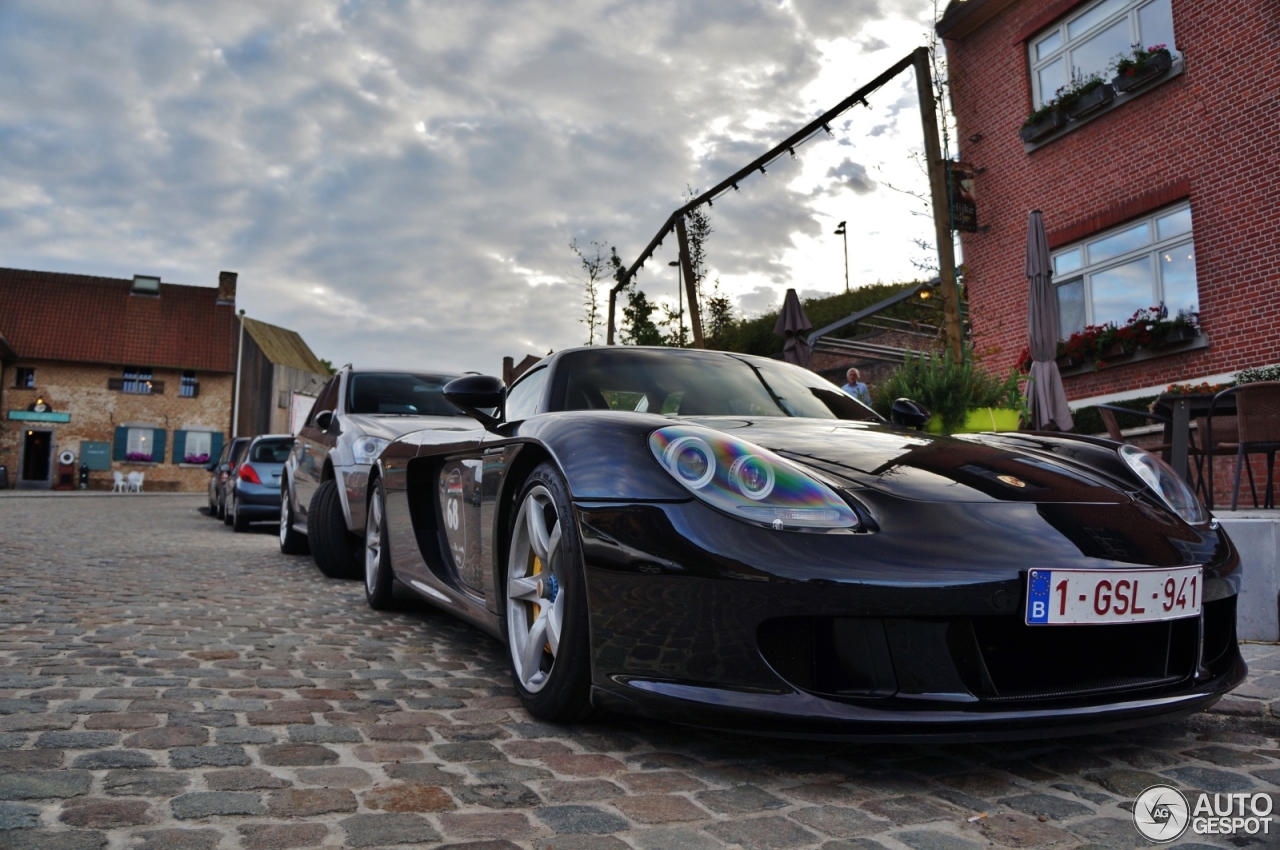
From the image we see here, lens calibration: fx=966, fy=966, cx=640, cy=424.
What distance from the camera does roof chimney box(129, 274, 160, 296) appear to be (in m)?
44.3

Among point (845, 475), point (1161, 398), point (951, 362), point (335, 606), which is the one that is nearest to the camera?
point (845, 475)

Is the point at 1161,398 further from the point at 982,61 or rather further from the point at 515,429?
the point at 982,61

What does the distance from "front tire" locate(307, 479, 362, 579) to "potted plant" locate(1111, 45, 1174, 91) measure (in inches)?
399

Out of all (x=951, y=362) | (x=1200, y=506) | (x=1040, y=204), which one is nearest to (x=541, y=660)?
(x=1200, y=506)

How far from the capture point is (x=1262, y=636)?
3.96 metres

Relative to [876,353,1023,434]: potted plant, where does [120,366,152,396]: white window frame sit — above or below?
above

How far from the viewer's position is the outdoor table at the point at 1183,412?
622 cm

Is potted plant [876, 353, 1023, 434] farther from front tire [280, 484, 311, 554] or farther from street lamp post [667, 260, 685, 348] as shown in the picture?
street lamp post [667, 260, 685, 348]

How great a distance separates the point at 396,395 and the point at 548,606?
202 inches

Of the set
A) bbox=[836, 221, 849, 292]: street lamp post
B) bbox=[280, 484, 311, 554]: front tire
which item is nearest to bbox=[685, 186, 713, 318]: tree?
bbox=[280, 484, 311, 554]: front tire

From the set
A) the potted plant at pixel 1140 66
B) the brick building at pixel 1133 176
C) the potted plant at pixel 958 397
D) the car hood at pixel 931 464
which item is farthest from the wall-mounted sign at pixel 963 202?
the car hood at pixel 931 464

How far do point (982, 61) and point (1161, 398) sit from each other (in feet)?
29.6

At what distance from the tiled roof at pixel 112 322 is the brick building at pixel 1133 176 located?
3742 cm

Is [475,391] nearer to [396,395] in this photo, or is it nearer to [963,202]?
[396,395]
